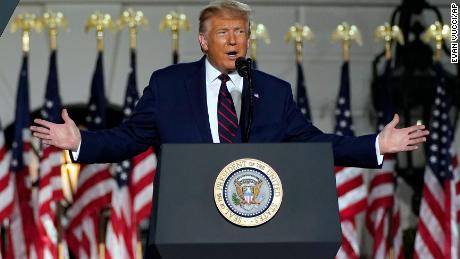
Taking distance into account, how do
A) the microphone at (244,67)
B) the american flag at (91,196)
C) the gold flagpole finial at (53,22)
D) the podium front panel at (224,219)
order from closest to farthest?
the podium front panel at (224,219) < the microphone at (244,67) < the american flag at (91,196) < the gold flagpole finial at (53,22)

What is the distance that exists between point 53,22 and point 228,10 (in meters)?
6.46

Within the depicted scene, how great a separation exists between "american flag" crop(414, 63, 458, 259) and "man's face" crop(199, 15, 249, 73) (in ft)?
20.1

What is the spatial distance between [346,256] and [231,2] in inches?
242

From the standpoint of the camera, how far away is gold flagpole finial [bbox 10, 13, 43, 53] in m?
10.1

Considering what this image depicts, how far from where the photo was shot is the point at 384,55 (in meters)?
11.0

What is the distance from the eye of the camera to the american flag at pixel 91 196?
9.90 meters

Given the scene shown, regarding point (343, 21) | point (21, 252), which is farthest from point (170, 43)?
point (21, 252)

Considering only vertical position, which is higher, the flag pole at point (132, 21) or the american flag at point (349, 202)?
the flag pole at point (132, 21)

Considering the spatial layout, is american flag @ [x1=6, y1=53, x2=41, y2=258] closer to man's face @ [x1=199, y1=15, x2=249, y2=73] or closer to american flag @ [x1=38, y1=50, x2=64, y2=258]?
american flag @ [x1=38, y1=50, x2=64, y2=258]

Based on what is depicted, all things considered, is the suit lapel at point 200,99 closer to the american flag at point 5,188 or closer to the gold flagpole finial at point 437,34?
the american flag at point 5,188

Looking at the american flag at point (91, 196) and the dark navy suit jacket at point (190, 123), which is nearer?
the dark navy suit jacket at point (190, 123)

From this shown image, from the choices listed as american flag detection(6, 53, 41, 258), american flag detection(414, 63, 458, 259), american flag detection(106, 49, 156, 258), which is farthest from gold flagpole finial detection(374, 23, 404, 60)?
american flag detection(6, 53, 41, 258)

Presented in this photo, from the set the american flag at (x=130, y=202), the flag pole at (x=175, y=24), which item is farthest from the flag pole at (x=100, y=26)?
the flag pole at (x=175, y=24)

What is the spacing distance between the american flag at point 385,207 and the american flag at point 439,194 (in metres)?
0.28
